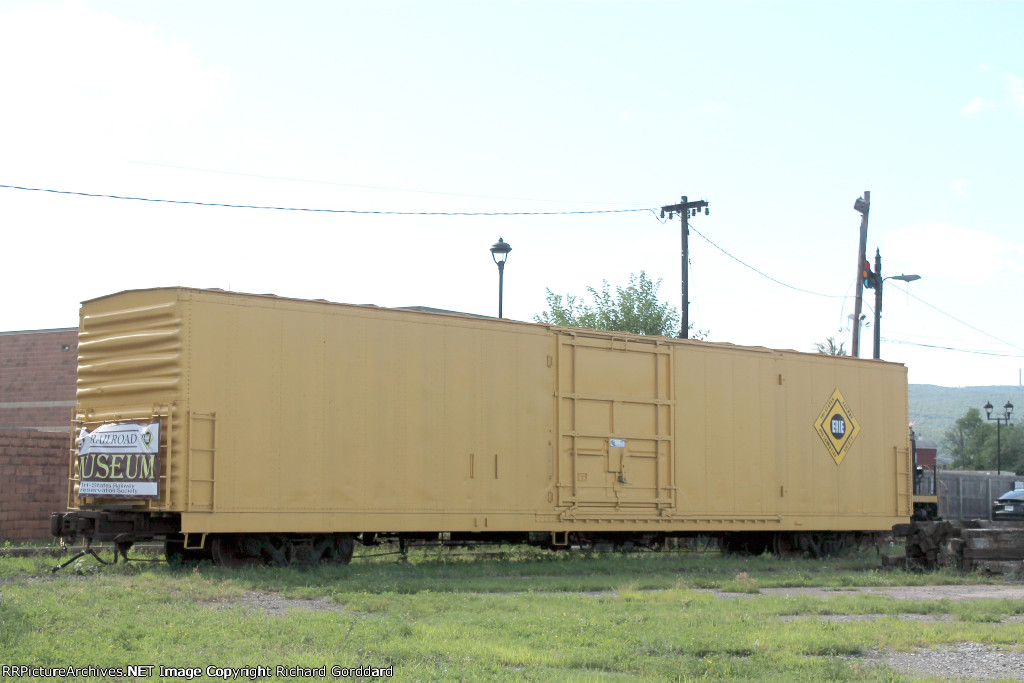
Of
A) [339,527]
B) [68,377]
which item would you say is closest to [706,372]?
[339,527]

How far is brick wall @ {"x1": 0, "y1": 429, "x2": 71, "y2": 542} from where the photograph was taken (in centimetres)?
1727

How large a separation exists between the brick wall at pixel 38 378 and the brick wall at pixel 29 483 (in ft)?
36.9

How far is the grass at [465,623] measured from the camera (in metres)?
7.48

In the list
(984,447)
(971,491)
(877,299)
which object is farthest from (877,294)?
(984,447)

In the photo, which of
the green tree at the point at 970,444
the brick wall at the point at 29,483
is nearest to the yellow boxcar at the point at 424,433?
the brick wall at the point at 29,483

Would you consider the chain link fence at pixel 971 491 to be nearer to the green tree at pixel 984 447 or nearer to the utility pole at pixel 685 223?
the utility pole at pixel 685 223

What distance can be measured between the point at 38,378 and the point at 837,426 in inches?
844

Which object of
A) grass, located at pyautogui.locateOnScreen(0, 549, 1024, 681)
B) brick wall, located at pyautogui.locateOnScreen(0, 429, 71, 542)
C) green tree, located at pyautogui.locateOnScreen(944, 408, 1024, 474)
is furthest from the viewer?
green tree, located at pyautogui.locateOnScreen(944, 408, 1024, 474)

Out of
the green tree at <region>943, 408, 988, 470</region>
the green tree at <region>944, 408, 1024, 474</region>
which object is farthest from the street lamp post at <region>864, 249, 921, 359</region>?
the green tree at <region>943, 408, 988, 470</region>

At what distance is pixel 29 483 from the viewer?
1752 centimetres

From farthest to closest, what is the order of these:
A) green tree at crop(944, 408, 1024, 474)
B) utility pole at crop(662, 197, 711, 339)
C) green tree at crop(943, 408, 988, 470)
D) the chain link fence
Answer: green tree at crop(943, 408, 988, 470)
green tree at crop(944, 408, 1024, 474)
the chain link fence
utility pole at crop(662, 197, 711, 339)

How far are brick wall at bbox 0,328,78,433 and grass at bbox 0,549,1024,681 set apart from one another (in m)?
16.3

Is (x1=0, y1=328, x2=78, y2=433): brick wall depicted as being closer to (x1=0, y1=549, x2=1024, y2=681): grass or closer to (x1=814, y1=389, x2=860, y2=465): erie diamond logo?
(x1=0, y1=549, x2=1024, y2=681): grass

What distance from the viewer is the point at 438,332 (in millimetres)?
14844
